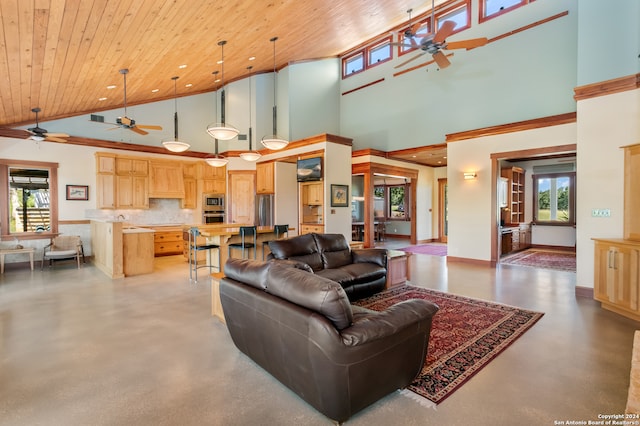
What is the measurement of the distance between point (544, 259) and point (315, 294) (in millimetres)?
8185

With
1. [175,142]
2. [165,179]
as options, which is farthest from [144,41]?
[165,179]

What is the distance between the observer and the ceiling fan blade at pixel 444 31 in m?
4.12

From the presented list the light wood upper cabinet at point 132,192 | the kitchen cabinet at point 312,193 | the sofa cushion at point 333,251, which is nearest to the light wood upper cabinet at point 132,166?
the light wood upper cabinet at point 132,192

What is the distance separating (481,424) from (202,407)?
1.76 m

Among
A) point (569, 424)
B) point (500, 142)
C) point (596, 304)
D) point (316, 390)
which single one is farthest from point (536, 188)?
point (316, 390)

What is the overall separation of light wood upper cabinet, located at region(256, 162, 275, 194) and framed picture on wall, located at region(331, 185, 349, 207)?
200 cm

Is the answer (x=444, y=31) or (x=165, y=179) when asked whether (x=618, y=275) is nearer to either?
(x=444, y=31)

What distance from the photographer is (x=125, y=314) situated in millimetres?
3875

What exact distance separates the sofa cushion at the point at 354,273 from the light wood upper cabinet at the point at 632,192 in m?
3.06

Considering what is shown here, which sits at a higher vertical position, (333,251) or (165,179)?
(165,179)

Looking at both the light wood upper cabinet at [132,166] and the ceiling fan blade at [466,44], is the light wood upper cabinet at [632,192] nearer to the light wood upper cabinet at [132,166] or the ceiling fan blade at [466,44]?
the ceiling fan blade at [466,44]

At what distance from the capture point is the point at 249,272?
243 centimetres

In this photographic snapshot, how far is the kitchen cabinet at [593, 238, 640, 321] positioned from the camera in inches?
141

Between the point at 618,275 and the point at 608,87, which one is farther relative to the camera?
the point at 608,87
